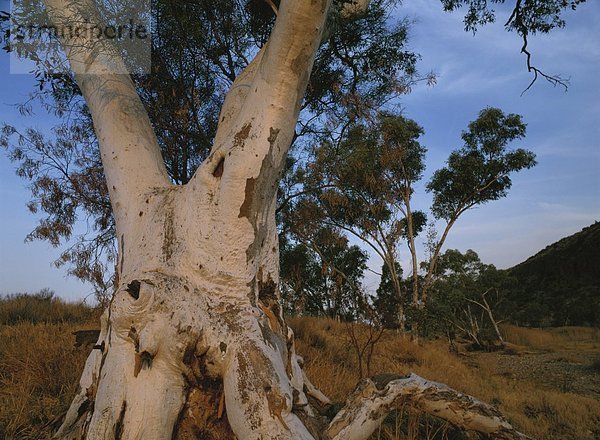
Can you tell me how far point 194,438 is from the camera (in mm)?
2277

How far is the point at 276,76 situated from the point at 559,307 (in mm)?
28705

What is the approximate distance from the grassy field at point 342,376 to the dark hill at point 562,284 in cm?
1451

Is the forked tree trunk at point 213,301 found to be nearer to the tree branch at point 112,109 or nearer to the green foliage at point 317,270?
the tree branch at point 112,109

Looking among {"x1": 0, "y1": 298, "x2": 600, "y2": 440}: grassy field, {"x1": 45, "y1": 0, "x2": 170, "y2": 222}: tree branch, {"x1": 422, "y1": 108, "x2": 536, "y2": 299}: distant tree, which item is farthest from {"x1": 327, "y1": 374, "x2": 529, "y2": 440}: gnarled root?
{"x1": 422, "y1": 108, "x2": 536, "y2": 299}: distant tree

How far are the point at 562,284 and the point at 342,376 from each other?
29.9 m

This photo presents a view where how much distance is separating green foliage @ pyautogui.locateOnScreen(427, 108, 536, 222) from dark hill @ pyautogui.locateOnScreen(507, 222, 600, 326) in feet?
36.0

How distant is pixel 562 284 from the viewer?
29516 millimetres

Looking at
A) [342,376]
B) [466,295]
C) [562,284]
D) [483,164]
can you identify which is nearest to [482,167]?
[483,164]

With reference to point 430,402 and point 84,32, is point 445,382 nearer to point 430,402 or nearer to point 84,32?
point 430,402

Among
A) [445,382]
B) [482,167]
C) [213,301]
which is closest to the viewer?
[213,301]

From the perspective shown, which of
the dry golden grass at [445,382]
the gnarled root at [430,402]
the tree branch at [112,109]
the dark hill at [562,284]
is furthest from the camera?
the dark hill at [562,284]

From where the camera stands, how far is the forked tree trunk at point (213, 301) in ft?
7.09

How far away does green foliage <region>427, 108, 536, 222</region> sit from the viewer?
14.6m

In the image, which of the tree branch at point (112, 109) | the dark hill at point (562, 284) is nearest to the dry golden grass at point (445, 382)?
the tree branch at point (112, 109)
